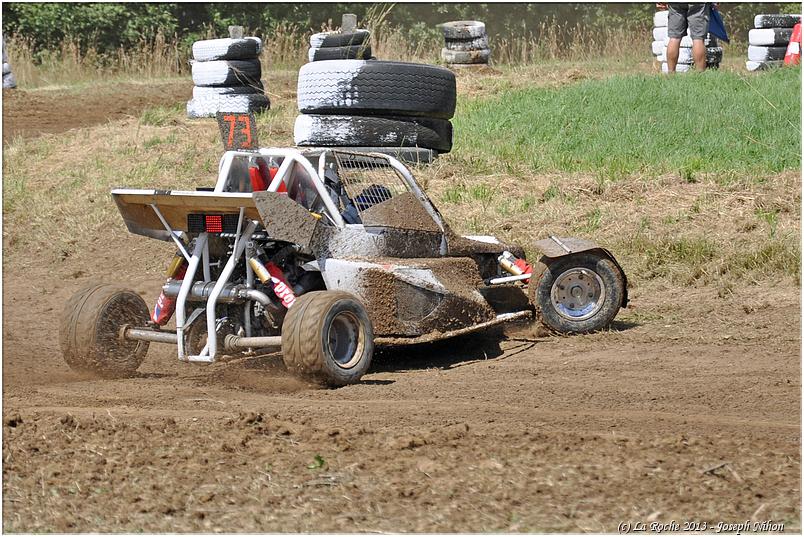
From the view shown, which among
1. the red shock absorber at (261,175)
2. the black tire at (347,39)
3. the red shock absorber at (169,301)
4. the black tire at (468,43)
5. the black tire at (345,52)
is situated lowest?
the red shock absorber at (169,301)

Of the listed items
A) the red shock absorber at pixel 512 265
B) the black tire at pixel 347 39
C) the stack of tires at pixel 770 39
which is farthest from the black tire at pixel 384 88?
the stack of tires at pixel 770 39

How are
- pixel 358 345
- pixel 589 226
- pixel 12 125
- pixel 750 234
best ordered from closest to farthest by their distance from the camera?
pixel 358 345 → pixel 750 234 → pixel 589 226 → pixel 12 125

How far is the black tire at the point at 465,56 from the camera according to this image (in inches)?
831

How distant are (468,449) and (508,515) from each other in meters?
0.88

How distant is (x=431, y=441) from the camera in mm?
5656

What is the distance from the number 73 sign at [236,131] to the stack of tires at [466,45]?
1326 centimetres

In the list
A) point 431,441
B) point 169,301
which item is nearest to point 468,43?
point 169,301

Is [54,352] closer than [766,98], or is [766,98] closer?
[54,352]

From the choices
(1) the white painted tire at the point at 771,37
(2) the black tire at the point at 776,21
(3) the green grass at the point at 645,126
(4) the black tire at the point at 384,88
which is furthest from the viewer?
(2) the black tire at the point at 776,21

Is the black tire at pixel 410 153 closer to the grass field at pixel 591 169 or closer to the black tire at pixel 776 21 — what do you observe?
the grass field at pixel 591 169

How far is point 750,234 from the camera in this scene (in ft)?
36.2

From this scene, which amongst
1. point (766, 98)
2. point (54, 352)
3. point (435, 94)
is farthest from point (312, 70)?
point (766, 98)

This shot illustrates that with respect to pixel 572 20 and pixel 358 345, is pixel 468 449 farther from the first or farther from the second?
pixel 572 20

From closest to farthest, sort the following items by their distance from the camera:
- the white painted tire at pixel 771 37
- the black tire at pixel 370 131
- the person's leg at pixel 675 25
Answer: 1. the black tire at pixel 370 131
2. the person's leg at pixel 675 25
3. the white painted tire at pixel 771 37
